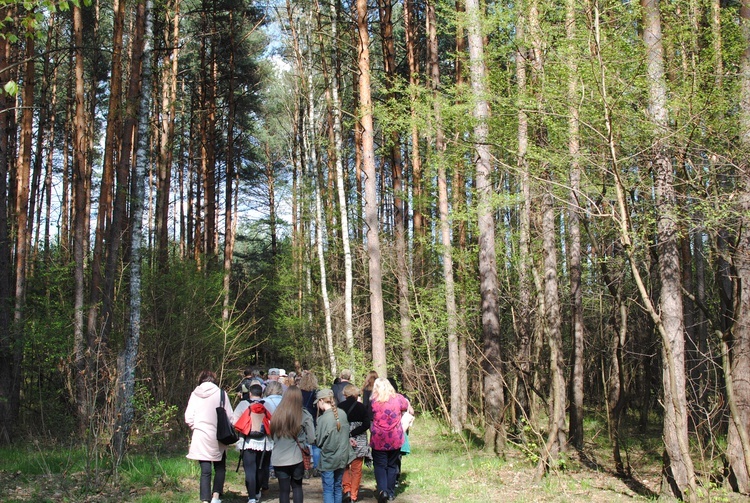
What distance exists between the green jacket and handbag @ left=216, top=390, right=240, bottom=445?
3.41ft

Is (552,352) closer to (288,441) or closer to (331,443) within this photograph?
(331,443)

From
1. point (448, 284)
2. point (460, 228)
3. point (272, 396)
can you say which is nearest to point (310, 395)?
point (272, 396)

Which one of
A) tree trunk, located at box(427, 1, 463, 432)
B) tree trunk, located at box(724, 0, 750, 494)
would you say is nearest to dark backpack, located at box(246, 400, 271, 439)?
tree trunk, located at box(724, 0, 750, 494)

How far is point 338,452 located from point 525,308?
17.7 ft

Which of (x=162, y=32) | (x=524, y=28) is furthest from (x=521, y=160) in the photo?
(x=162, y=32)

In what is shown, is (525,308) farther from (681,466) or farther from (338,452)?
(338,452)

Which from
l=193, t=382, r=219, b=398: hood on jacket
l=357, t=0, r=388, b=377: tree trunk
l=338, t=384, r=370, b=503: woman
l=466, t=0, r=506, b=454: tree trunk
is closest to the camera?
l=193, t=382, r=219, b=398: hood on jacket

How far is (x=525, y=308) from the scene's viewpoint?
10914mm

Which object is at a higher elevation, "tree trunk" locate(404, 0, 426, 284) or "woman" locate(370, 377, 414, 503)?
"tree trunk" locate(404, 0, 426, 284)

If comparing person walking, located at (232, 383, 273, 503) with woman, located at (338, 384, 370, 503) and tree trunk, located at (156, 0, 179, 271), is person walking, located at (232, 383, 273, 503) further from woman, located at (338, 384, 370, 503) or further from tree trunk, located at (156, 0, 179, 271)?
tree trunk, located at (156, 0, 179, 271)

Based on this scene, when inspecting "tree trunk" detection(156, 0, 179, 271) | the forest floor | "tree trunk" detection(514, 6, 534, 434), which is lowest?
the forest floor

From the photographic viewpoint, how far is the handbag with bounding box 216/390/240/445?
6.97m

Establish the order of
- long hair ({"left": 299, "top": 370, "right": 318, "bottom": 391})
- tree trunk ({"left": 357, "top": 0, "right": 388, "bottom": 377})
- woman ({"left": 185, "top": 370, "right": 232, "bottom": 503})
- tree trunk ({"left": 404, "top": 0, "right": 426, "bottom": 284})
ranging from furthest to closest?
tree trunk ({"left": 404, "top": 0, "right": 426, "bottom": 284}) → tree trunk ({"left": 357, "top": 0, "right": 388, "bottom": 377}) → long hair ({"left": 299, "top": 370, "right": 318, "bottom": 391}) → woman ({"left": 185, "top": 370, "right": 232, "bottom": 503})

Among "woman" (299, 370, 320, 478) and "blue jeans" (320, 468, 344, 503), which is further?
"woman" (299, 370, 320, 478)
